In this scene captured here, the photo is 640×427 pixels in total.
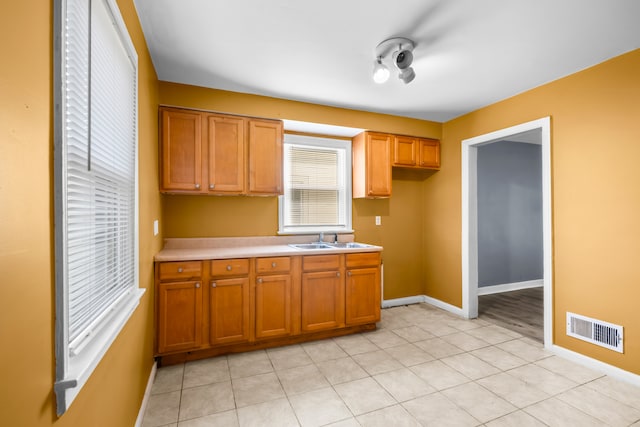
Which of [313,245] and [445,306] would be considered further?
[445,306]

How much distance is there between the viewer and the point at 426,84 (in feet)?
9.82

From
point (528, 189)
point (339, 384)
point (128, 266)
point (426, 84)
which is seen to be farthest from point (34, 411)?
point (528, 189)

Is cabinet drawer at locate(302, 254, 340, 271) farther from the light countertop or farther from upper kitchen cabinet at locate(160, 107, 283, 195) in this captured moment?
upper kitchen cabinet at locate(160, 107, 283, 195)

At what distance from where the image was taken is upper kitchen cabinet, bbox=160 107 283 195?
285 cm

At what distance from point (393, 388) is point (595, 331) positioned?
1854 mm

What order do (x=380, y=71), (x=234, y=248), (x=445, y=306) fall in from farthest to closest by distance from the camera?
(x=445, y=306), (x=234, y=248), (x=380, y=71)

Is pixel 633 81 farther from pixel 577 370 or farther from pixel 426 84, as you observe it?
pixel 577 370

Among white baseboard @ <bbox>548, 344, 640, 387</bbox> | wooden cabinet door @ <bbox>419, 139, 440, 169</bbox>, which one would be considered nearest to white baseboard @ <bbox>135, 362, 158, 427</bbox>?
white baseboard @ <bbox>548, 344, 640, 387</bbox>

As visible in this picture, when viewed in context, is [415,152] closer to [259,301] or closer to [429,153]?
[429,153]

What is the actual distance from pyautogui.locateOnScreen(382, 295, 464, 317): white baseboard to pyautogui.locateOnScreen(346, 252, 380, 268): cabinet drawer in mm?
1104

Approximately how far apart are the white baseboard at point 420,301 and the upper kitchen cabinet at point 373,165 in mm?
1573

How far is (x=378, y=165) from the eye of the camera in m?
3.82

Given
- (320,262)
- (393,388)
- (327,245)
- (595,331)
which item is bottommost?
(393,388)

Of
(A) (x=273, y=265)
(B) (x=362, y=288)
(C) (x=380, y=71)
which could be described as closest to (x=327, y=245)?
(B) (x=362, y=288)
